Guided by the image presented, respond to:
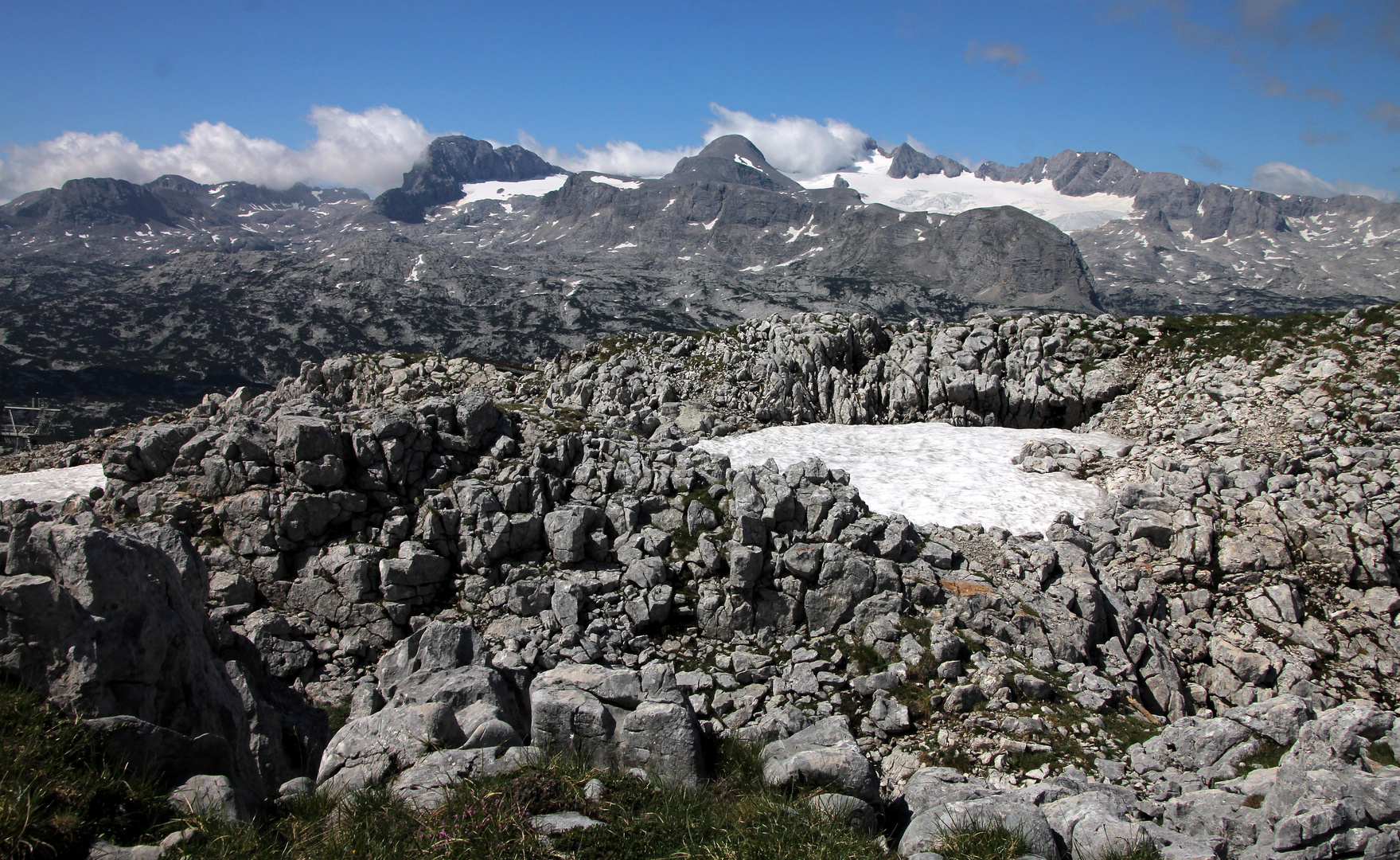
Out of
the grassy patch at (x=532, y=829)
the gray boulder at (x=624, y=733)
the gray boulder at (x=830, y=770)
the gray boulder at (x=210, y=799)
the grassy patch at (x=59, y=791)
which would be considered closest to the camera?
the grassy patch at (x=59, y=791)

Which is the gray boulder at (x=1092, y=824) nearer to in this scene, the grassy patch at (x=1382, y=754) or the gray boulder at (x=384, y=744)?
the grassy patch at (x=1382, y=754)

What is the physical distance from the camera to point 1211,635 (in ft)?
62.6

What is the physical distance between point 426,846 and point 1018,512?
22139 millimetres

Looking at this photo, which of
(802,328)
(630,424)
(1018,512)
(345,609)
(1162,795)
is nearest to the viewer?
(1162,795)

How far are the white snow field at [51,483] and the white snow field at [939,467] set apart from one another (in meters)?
23.3

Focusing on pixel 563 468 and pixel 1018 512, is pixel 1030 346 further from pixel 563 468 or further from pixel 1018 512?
pixel 563 468

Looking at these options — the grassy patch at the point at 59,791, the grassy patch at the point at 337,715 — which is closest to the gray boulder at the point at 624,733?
the grassy patch at the point at 59,791

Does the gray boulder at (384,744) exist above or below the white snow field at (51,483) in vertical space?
below

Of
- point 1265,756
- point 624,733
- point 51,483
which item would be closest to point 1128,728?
point 1265,756

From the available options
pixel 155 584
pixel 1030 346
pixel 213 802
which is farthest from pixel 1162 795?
pixel 1030 346

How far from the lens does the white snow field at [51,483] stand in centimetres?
2323

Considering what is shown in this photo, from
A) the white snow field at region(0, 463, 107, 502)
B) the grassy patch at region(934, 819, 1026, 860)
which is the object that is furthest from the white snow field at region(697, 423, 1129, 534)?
the white snow field at region(0, 463, 107, 502)

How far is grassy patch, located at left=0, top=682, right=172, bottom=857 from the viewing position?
617cm

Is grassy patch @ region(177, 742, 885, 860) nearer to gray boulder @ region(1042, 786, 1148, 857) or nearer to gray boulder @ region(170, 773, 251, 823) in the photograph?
gray boulder @ region(170, 773, 251, 823)
